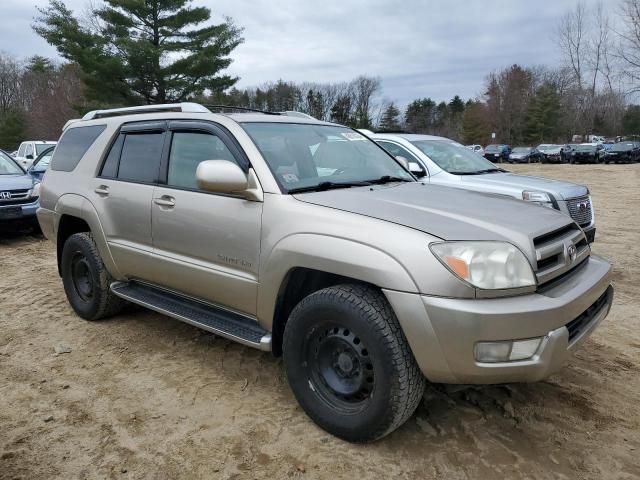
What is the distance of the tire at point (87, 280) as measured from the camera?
4.29m

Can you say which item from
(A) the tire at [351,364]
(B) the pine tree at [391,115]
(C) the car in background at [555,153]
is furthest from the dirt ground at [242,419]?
(B) the pine tree at [391,115]

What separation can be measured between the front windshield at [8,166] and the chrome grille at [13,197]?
95 centimetres

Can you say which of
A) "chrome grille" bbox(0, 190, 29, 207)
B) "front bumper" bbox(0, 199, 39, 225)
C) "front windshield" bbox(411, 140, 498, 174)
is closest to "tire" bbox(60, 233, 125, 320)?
"front bumper" bbox(0, 199, 39, 225)

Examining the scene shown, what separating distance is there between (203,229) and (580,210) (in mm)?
5214

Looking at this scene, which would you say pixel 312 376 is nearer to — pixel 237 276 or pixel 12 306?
pixel 237 276

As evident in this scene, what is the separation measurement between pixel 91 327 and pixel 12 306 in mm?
1268

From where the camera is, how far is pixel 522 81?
237 feet

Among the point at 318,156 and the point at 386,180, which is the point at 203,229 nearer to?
the point at 318,156

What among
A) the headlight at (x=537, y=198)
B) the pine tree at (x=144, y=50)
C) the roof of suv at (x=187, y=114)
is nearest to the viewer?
the roof of suv at (x=187, y=114)

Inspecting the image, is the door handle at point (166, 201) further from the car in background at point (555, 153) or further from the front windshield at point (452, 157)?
the car in background at point (555, 153)

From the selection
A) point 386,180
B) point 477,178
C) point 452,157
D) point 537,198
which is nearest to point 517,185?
point 537,198

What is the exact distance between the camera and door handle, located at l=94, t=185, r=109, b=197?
13.4ft

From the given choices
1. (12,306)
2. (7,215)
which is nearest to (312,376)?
(12,306)

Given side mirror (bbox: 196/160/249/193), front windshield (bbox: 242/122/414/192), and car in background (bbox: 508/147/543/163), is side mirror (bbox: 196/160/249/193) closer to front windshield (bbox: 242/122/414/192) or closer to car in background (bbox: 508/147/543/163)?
front windshield (bbox: 242/122/414/192)
